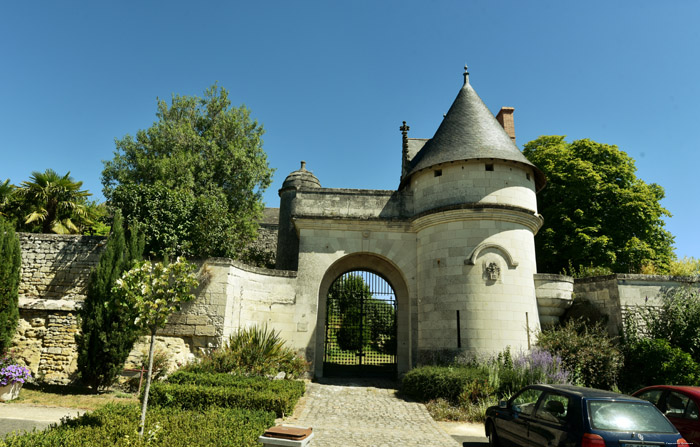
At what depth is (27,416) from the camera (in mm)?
7348

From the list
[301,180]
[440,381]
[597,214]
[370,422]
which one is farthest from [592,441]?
[597,214]

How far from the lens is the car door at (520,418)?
5541 mm

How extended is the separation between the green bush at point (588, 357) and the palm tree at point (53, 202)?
50.4 ft

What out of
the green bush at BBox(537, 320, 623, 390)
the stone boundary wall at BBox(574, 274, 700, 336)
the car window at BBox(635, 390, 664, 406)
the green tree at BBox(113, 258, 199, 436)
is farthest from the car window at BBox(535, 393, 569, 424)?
the stone boundary wall at BBox(574, 274, 700, 336)

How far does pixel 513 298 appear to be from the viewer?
11562 millimetres

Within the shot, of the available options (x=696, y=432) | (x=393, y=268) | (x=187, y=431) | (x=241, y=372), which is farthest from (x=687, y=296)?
(x=187, y=431)

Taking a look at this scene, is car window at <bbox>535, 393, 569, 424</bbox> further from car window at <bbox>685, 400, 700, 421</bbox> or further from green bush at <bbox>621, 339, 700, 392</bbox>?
green bush at <bbox>621, 339, 700, 392</bbox>

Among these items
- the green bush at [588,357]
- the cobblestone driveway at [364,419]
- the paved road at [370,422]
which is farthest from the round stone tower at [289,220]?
the green bush at [588,357]

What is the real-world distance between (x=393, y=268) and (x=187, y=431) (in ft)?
34.2

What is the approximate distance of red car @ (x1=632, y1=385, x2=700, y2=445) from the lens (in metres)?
5.68

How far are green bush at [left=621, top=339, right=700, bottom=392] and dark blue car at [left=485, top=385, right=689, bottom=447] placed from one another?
22.6 ft

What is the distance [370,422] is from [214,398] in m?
3.04

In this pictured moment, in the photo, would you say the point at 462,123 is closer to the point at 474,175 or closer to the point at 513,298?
the point at 474,175

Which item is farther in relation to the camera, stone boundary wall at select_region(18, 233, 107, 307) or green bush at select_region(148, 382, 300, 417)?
stone boundary wall at select_region(18, 233, 107, 307)
